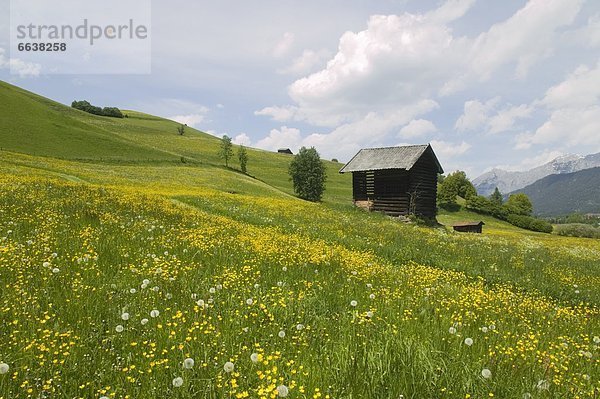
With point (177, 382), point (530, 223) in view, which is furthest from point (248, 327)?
point (530, 223)

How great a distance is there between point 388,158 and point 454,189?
7590 centimetres

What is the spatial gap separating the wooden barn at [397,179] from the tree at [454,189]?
6644cm

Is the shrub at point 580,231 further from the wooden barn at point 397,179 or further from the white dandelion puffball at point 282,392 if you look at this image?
the white dandelion puffball at point 282,392

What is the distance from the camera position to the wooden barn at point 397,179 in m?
36.8

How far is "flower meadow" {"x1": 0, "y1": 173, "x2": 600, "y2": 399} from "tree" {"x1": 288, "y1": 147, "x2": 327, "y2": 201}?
6860 centimetres

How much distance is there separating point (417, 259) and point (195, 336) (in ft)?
31.8

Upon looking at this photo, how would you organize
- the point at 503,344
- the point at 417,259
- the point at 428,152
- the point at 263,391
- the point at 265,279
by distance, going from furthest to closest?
the point at 428,152
the point at 417,259
the point at 265,279
the point at 503,344
the point at 263,391

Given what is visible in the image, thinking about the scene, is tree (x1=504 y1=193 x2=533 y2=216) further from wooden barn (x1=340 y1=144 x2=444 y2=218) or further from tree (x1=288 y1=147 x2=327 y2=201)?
wooden barn (x1=340 y1=144 x2=444 y2=218)

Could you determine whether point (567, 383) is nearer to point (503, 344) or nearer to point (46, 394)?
point (503, 344)

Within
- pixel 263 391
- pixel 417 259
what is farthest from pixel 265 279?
pixel 417 259

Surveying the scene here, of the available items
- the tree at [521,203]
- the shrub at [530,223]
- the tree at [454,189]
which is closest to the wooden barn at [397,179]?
the shrub at [530,223]

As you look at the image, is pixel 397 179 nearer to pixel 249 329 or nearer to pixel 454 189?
pixel 249 329

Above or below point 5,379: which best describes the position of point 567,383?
below

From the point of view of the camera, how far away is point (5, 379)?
9.77ft
